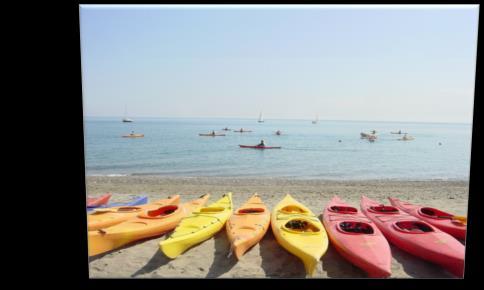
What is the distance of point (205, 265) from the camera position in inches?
115

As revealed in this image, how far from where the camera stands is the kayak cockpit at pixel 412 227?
322cm

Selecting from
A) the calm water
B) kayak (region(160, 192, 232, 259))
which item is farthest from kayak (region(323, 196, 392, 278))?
the calm water

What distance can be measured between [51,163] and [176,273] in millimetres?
1605

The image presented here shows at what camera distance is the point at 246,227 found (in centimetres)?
330

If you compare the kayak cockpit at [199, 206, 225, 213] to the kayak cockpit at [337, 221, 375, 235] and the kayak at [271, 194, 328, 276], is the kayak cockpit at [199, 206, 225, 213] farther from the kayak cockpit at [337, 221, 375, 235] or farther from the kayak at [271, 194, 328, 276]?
the kayak cockpit at [337, 221, 375, 235]

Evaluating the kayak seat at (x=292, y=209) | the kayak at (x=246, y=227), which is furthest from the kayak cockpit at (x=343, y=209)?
the kayak at (x=246, y=227)

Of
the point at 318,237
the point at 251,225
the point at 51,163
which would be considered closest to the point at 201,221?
the point at 251,225

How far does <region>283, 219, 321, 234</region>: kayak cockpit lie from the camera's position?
3.21m

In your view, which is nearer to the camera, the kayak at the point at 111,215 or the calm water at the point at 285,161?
the kayak at the point at 111,215

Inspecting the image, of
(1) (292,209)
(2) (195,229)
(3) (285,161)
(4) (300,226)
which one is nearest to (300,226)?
(4) (300,226)

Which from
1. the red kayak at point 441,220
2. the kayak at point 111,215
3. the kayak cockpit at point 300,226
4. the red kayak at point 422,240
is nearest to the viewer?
the red kayak at point 422,240

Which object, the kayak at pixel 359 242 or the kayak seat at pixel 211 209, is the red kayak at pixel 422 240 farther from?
the kayak seat at pixel 211 209

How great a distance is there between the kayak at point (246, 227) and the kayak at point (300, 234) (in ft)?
0.53
